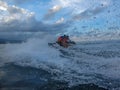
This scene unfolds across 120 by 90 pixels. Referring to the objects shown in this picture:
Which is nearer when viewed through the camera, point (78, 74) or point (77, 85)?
point (77, 85)

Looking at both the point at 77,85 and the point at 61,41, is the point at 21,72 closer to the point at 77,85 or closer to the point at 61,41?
the point at 77,85

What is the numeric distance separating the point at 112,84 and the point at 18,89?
488 centimetres

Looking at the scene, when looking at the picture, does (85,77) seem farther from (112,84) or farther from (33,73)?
(33,73)

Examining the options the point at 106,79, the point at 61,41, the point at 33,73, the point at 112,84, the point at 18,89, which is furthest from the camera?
the point at 61,41

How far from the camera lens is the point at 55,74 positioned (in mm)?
16391

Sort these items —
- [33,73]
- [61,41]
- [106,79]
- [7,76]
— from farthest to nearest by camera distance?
[61,41], [33,73], [7,76], [106,79]


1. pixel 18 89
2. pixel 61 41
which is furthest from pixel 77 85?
pixel 61 41

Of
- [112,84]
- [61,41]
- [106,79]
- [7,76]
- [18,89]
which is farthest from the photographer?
[61,41]

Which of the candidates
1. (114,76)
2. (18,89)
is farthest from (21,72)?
(114,76)

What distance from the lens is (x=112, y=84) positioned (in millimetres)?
13016

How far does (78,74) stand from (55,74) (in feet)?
4.99

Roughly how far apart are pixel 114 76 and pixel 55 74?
12.5ft

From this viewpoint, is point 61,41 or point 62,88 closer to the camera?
point 62,88

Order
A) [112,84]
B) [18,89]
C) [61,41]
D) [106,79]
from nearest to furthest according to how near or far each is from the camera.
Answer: [18,89] → [112,84] → [106,79] → [61,41]
